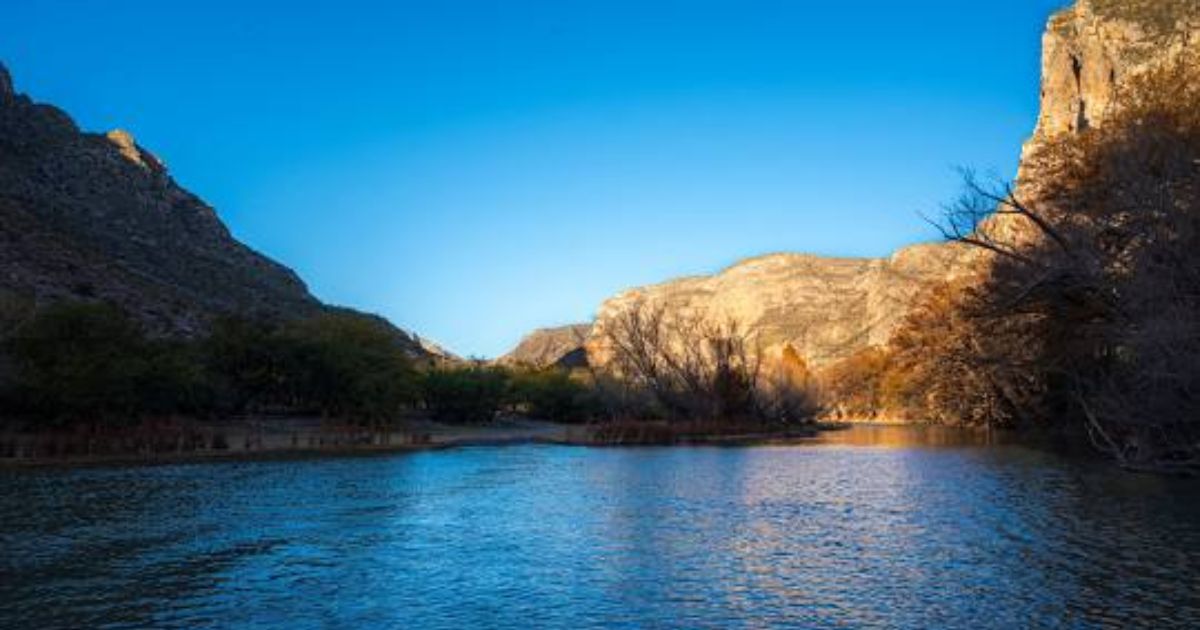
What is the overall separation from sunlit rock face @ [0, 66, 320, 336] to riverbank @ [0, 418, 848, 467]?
24240 mm

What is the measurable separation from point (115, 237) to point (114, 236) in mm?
246

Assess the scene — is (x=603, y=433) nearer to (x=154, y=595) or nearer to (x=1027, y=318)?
(x=1027, y=318)

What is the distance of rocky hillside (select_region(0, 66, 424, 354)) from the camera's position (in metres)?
80.2

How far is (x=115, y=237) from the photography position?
100 m

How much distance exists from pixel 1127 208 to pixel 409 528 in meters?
23.6

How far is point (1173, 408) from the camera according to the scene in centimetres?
2744

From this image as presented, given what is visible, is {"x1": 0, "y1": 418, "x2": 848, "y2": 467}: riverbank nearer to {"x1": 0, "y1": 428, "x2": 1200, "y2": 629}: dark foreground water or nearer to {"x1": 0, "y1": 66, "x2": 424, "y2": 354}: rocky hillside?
{"x1": 0, "y1": 428, "x2": 1200, "y2": 629}: dark foreground water

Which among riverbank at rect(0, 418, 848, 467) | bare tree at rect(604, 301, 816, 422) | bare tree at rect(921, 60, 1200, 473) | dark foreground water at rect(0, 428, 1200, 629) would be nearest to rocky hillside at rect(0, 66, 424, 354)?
riverbank at rect(0, 418, 848, 467)

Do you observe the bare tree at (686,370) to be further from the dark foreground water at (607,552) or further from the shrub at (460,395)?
the dark foreground water at (607,552)

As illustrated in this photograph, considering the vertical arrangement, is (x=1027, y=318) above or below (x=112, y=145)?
below

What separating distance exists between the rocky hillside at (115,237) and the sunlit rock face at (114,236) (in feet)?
0.62

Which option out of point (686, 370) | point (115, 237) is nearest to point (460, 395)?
point (686, 370)

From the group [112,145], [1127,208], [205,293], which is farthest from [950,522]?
[112,145]

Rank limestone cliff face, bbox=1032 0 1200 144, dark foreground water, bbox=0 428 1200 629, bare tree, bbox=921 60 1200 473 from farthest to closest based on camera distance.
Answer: limestone cliff face, bbox=1032 0 1200 144 → bare tree, bbox=921 60 1200 473 → dark foreground water, bbox=0 428 1200 629
